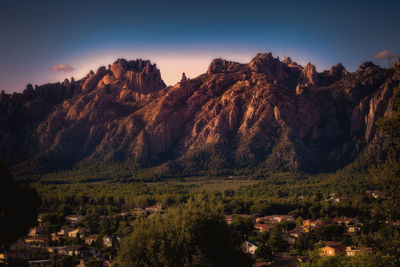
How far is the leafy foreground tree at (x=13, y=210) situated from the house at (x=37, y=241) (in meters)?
45.9

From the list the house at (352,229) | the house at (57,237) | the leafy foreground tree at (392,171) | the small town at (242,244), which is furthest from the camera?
the house at (352,229)

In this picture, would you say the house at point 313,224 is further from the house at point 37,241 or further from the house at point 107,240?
the house at point 37,241

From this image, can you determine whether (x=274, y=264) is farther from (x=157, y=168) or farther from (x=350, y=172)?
(x=157, y=168)

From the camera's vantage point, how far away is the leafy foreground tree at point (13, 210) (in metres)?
30.5

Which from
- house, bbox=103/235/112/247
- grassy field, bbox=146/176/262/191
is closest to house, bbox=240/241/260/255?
house, bbox=103/235/112/247

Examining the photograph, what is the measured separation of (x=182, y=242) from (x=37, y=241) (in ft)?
184

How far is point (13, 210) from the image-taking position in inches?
1225

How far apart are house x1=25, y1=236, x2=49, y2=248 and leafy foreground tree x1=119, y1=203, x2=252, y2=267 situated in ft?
169

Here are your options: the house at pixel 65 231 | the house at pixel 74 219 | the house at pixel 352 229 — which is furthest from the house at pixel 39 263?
the house at pixel 352 229

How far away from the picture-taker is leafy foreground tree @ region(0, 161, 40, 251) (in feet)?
100.0

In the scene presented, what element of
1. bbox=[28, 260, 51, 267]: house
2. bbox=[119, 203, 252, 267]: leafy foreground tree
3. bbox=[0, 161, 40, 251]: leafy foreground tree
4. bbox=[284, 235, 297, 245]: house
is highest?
bbox=[0, 161, 40, 251]: leafy foreground tree

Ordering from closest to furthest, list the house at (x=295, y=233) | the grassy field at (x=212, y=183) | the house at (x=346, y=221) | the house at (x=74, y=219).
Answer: the house at (x=295, y=233), the house at (x=346, y=221), the house at (x=74, y=219), the grassy field at (x=212, y=183)

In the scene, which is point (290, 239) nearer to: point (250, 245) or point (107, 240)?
point (250, 245)

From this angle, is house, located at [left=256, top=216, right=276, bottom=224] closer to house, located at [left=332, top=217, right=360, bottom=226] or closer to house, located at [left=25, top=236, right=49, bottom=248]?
house, located at [left=332, top=217, right=360, bottom=226]
